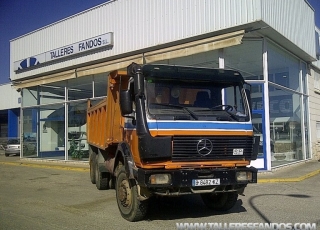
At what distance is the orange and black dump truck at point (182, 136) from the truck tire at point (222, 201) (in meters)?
0.02

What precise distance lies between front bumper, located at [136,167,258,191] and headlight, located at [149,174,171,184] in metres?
0.05

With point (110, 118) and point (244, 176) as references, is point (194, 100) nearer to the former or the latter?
point (244, 176)

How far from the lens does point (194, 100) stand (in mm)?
6305

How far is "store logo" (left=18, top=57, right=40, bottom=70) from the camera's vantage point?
63.9 feet

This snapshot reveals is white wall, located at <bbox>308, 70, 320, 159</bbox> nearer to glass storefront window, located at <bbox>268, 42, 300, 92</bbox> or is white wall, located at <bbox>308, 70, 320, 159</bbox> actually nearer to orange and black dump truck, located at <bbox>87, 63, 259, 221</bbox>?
glass storefront window, located at <bbox>268, 42, 300, 92</bbox>

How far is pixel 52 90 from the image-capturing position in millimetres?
19297

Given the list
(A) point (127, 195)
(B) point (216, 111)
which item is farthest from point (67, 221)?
(B) point (216, 111)

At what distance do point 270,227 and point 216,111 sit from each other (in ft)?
7.10

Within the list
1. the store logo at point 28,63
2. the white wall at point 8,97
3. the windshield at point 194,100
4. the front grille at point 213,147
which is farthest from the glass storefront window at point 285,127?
the white wall at point 8,97

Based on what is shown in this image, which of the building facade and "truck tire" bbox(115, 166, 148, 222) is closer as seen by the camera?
"truck tire" bbox(115, 166, 148, 222)

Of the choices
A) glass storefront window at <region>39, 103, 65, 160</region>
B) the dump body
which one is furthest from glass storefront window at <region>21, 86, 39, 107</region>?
the dump body

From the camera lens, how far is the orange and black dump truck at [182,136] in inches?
225

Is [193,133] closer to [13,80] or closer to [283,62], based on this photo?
[283,62]

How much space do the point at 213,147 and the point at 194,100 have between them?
0.92 meters
